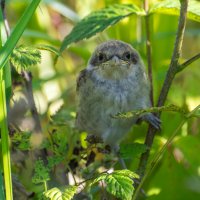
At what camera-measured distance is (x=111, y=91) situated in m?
2.30

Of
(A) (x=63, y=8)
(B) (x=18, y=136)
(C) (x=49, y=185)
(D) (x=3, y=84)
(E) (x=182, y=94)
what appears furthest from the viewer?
(A) (x=63, y=8)

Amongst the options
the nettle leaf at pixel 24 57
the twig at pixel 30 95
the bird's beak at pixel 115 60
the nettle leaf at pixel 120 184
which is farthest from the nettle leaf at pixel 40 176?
the bird's beak at pixel 115 60

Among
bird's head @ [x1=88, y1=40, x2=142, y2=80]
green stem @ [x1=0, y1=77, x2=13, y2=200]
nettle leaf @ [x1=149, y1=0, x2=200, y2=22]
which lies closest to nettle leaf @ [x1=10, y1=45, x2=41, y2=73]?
green stem @ [x1=0, y1=77, x2=13, y2=200]

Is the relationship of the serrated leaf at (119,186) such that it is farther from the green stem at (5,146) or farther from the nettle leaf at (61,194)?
the green stem at (5,146)

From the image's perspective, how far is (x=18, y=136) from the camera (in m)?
1.63

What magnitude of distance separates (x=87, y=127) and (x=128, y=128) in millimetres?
170

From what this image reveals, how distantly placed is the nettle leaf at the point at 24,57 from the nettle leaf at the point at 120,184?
33 centimetres

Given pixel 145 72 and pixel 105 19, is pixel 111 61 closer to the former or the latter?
pixel 145 72

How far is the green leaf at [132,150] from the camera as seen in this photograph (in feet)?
5.63

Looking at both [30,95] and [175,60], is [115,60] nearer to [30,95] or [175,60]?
[30,95]

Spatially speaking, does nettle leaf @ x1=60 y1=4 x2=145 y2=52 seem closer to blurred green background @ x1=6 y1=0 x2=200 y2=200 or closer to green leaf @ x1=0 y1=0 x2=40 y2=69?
blurred green background @ x1=6 y1=0 x2=200 y2=200

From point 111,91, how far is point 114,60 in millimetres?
125

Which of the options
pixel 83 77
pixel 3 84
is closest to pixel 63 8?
pixel 83 77

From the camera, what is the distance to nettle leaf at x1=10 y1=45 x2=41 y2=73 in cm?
144
